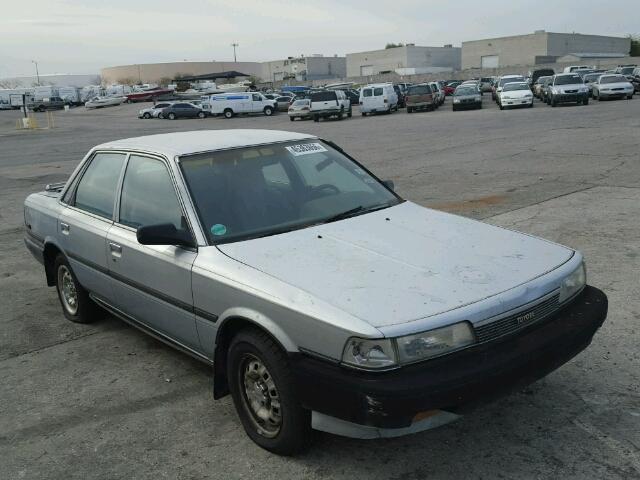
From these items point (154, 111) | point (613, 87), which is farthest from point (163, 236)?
point (154, 111)

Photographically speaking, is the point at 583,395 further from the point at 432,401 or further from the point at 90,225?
the point at 90,225

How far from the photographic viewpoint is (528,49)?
298 feet

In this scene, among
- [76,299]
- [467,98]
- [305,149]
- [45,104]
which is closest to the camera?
[305,149]

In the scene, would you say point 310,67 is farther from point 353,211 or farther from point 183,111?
point 353,211

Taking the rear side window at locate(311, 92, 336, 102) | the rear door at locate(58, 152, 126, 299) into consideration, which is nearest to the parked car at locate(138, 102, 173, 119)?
the rear side window at locate(311, 92, 336, 102)

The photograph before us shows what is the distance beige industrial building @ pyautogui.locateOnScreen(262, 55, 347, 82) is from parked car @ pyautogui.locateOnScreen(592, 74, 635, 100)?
287ft

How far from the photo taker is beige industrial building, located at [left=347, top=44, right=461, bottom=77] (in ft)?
342

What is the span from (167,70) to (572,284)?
160 m

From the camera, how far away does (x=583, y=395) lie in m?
3.50

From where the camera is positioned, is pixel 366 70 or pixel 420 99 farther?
pixel 366 70

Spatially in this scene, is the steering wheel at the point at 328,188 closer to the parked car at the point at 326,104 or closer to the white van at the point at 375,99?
the parked car at the point at 326,104

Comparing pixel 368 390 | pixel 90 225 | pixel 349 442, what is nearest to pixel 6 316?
pixel 90 225

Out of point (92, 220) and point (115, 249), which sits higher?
point (92, 220)

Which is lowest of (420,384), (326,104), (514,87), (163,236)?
(420,384)
